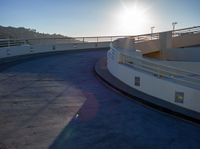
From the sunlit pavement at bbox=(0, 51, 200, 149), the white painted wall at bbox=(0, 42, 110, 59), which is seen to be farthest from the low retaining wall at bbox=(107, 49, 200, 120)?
the white painted wall at bbox=(0, 42, 110, 59)

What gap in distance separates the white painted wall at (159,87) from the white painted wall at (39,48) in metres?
13.2

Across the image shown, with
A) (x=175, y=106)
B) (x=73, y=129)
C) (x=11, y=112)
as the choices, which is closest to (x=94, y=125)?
(x=73, y=129)

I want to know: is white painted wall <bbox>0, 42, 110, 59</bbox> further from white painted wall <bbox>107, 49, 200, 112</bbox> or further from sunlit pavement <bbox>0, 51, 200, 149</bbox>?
white painted wall <bbox>107, 49, 200, 112</bbox>

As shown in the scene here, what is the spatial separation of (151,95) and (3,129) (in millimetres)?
5902

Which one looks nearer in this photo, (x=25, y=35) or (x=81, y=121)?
(x=81, y=121)

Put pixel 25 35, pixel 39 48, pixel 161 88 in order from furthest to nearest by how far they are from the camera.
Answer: pixel 25 35 → pixel 39 48 → pixel 161 88

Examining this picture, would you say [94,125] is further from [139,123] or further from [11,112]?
[11,112]

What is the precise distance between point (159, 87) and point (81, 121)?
389 cm

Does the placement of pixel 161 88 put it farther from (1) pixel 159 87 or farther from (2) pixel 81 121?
(2) pixel 81 121

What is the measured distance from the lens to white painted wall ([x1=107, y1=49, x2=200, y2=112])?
31.4 feet

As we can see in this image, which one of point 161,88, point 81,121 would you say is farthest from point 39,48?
point 81,121

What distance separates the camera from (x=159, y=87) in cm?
Result: 1083

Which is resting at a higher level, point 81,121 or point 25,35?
point 25,35

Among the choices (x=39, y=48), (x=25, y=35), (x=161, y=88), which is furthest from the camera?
(x=25, y=35)
